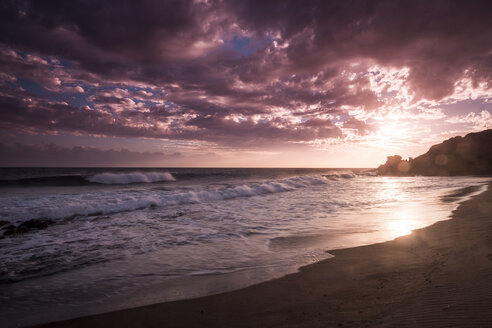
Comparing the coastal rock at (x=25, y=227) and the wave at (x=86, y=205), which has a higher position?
the wave at (x=86, y=205)

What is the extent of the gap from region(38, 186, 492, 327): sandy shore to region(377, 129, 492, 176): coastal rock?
5722cm

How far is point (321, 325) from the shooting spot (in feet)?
8.93

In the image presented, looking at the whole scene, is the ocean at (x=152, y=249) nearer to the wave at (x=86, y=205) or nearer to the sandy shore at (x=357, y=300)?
the wave at (x=86, y=205)

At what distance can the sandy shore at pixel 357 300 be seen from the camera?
9.07 ft

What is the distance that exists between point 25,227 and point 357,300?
10711mm

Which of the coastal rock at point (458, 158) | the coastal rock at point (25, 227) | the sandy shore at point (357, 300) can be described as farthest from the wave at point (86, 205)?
the coastal rock at point (458, 158)

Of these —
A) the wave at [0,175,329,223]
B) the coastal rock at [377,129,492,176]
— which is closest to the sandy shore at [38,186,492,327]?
the wave at [0,175,329,223]

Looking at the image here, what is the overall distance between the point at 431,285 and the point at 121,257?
5895 mm

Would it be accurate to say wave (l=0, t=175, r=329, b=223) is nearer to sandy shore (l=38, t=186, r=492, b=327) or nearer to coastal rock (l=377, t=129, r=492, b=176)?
sandy shore (l=38, t=186, r=492, b=327)

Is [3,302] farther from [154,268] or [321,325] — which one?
[321,325]

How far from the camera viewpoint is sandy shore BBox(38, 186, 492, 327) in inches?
109

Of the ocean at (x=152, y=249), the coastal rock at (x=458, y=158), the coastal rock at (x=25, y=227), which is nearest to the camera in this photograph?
the ocean at (x=152, y=249)

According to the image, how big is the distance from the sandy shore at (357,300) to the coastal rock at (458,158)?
57.2m

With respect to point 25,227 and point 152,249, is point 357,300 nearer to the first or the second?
point 152,249
